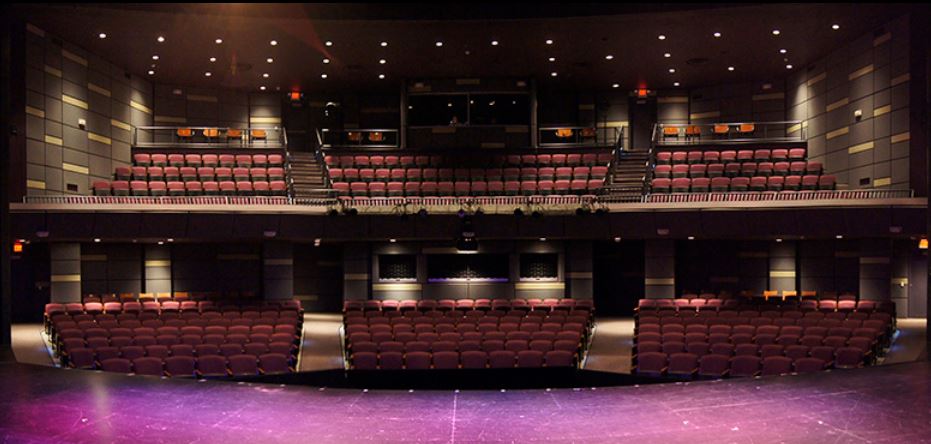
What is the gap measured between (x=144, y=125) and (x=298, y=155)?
4.38 m

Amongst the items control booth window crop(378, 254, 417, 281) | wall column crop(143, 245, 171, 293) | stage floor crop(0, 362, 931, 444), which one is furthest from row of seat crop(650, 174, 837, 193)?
wall column crop(143, 245, 171, 293)

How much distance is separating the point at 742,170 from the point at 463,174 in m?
7.20

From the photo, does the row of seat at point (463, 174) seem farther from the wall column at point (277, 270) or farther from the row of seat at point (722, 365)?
the row of seat at point (722, 365)

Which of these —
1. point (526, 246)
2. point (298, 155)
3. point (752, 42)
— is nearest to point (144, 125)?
point (298, 155)

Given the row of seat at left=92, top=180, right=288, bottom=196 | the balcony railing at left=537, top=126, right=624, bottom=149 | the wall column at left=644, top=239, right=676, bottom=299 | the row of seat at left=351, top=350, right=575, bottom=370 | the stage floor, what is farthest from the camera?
the balcony railing at left=537, top=126, right=624, bottom=149

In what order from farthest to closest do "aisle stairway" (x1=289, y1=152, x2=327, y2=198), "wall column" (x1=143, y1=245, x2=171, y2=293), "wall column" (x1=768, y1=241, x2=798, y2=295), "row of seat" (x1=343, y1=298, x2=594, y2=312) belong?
"wall column" (x1=143, y1=245, x2=171, y2=293) < "wall column" (x1=768, y1=241, x2=798, y2=295) < "aisle stairway" (x1=289, y1=152, x2=327, y2=198) < "row of seat" (x1=343, y1=298, x2=594, y2=312)

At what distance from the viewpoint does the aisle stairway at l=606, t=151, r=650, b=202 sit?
17.0 metres

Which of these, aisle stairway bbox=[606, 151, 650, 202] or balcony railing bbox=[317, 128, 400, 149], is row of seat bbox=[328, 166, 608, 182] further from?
balcony railing bbox=[317, 128, 400, 149]

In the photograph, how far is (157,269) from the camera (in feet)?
60.7

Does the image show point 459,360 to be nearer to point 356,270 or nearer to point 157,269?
point 356,270

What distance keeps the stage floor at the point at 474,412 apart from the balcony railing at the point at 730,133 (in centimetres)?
1341

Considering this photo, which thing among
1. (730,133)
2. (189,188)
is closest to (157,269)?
(189,188)

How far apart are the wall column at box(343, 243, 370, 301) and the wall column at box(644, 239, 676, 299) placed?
23.0ft

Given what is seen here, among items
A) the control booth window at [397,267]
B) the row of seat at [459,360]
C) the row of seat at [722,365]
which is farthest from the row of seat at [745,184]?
the row of seat at [459,360]
